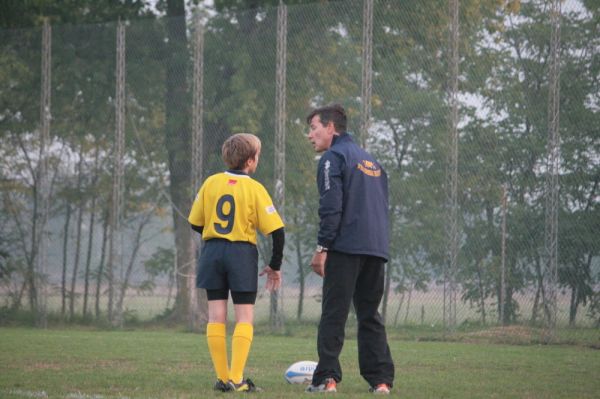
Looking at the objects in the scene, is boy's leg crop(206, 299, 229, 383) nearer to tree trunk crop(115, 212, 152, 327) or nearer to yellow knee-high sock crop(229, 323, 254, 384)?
yellow knee-high sock crop(229, 323, 254, 384)

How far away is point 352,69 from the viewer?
14359 mm

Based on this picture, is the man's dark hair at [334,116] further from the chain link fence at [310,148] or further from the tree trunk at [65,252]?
the tree trunk at [65,252]

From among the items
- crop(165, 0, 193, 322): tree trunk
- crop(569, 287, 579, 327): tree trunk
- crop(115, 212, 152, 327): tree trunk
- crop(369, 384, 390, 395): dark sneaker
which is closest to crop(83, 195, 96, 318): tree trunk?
crop(115, 212, 152, 327): tree trunk

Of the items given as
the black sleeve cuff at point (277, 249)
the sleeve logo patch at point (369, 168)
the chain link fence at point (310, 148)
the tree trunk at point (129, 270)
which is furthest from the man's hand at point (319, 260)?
the tree trunk at point (129, 270)

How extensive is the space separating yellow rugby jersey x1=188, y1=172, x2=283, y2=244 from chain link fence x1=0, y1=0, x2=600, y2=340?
708 cm

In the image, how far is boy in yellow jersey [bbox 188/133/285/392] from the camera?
20.4 feet

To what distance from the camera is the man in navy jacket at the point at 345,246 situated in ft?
20.1

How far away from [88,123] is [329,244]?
10.7m

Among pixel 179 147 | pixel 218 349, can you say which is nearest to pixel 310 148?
pixel 179 147

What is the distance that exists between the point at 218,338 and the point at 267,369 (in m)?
1.81

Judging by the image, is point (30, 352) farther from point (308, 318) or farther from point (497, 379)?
point (308, 318)

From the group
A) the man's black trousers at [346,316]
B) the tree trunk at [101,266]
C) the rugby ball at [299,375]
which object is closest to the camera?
the man's black trousers at [346,316]

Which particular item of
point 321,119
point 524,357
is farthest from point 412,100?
point 321,119

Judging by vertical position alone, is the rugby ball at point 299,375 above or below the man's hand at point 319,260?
below
